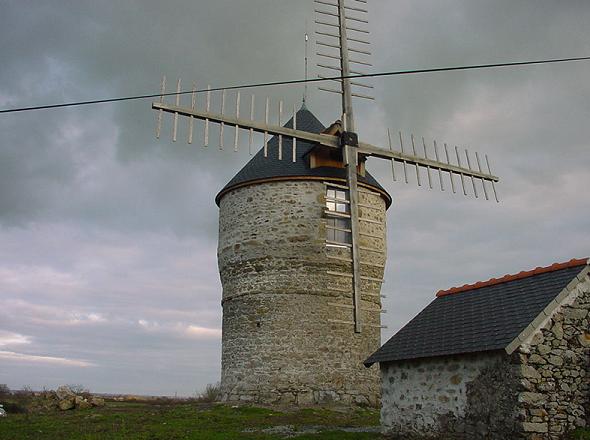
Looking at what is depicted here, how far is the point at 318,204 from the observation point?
739 inches

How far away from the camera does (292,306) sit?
18.2m

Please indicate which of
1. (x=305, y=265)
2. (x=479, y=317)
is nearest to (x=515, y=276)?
(x=479, y=317)

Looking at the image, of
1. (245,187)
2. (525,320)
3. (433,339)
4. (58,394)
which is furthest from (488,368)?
(58,394)

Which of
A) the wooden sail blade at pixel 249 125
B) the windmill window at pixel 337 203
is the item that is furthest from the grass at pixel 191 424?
the wooden sail blade at pixel 249 125

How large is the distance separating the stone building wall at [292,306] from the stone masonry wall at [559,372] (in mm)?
8115

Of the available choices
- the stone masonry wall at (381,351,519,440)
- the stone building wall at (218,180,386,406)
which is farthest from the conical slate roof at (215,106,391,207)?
the stone masonry wall at (381,351,519,440)

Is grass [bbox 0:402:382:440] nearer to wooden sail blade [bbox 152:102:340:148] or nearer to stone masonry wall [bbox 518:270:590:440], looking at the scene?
stone masonry wall [bbox 518:270:590:440]

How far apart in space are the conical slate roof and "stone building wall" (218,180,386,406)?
0.27 m

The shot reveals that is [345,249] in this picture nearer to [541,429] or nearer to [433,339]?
[433,339]

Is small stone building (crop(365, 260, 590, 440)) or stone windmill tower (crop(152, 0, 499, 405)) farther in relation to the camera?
stone windmill tower (crop(152, 0, 499, 405))

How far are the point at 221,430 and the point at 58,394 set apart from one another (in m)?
8.45

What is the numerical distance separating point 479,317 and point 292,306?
26.0 feet

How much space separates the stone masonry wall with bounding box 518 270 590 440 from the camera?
29.8 feet

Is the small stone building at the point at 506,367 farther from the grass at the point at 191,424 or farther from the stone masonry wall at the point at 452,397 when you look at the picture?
the grass at the point at 191,424
